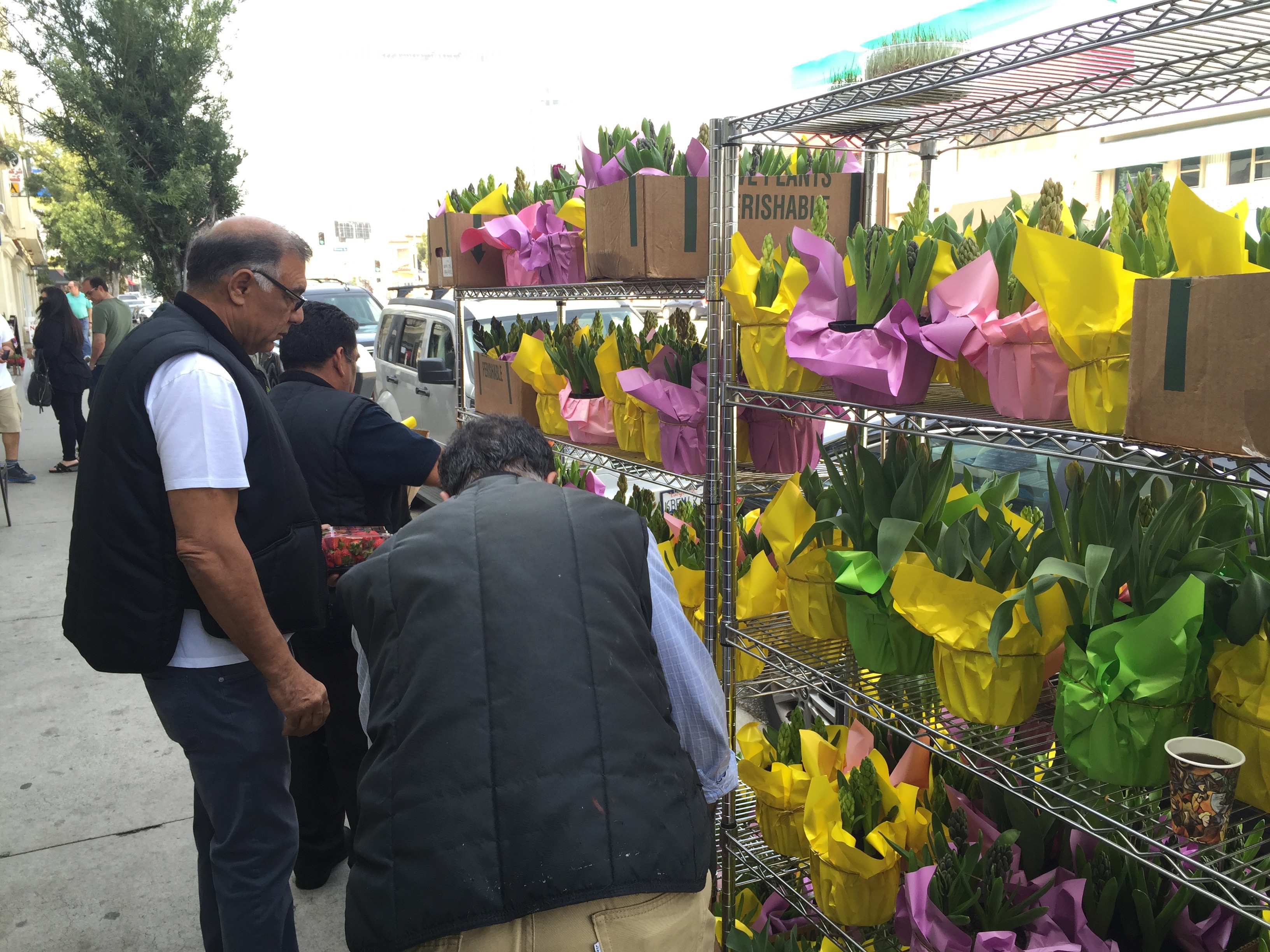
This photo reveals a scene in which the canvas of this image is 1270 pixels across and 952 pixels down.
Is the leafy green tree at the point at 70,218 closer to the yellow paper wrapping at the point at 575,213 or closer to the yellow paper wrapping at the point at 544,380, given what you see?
the yellow paper wrapping at the point at 544,380

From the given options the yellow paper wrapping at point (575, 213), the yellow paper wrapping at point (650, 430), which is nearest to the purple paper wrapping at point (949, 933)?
the yellow paper wrapping at point (650, 430)

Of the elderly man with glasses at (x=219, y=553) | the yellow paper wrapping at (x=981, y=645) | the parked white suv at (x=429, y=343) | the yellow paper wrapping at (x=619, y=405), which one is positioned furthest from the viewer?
the parked white suv at (x=429, y=343)

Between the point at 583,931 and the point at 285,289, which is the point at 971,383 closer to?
the point at 583,931

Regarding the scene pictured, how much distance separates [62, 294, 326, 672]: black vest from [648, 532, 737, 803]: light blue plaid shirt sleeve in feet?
3.14

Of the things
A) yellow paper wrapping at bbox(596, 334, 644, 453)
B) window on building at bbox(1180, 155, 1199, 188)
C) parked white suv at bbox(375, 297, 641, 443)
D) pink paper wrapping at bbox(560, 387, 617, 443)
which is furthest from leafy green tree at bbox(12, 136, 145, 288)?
window on building at bbox(1180, 155, 1199, 188)

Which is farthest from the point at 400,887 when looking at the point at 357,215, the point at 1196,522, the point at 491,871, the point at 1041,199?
the point at 357,215

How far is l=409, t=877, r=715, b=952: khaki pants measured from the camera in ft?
4.59

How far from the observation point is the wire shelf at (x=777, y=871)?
216 centimetres

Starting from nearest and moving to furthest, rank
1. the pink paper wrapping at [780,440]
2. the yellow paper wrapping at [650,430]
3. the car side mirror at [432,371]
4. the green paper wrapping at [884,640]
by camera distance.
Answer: the green paper wrapping at [884,640] → the pink paper wrapping at [780,440] → the yellow paper wrapping at [650,430] → the car side mirror at [432,371]

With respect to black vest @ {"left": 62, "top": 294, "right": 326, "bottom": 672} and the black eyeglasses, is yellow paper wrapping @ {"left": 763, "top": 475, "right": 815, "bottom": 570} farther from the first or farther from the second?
the black eyeglasses

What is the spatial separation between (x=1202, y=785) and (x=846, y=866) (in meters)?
0.89

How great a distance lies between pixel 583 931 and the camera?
141 cm

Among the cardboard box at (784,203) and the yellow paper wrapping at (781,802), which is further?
the cardboard box at (784,203)

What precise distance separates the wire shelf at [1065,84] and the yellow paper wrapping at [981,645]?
88 centimetres
